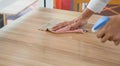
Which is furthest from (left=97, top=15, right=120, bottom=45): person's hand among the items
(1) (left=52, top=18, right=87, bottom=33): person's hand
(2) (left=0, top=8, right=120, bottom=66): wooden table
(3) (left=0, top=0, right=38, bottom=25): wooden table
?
(3) (left=0, top=0, right=38, bottom=25): wooden table

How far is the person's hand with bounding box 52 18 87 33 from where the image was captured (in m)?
1.15

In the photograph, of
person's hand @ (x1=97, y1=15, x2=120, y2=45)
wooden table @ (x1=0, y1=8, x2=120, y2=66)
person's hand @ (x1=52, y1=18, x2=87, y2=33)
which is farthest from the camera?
person's hand @ (x1=52, y1=18, x2=87, y2=33)

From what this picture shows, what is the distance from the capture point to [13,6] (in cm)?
126

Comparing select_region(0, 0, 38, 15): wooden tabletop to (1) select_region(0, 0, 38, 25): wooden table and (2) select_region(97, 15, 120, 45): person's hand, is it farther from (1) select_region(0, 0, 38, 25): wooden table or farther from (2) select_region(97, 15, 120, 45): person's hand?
(2) select_region(97, 15, 120, 45): person's hand

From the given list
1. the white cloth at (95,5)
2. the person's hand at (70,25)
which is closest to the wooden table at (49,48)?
the person's hand at (70,25)

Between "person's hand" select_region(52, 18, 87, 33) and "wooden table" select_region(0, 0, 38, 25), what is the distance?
0.22m

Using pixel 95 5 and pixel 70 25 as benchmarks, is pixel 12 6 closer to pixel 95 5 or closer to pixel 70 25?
pixel 70 25

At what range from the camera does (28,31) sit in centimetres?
112

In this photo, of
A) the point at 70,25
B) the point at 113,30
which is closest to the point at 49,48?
the point at 70,25

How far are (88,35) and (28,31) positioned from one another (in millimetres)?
274

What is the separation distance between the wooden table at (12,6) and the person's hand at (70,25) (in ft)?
0.72

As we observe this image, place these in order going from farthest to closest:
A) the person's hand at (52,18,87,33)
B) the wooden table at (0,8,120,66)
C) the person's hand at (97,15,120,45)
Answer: the person's hand at (52,18,87,33) → the wooden table at (0,8,120,66) → the person's hand at (97,15,120,45)

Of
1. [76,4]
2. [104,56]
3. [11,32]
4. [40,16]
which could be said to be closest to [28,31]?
[11,32]

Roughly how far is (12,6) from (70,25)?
32 cm
